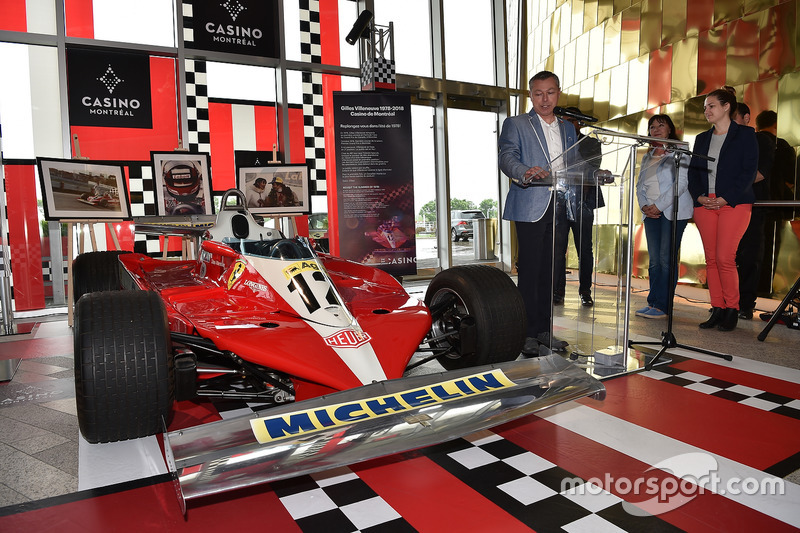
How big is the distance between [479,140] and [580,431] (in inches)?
265

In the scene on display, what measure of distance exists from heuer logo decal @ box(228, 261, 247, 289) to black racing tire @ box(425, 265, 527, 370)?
0.96 meters

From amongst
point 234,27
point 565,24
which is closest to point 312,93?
point 234,27

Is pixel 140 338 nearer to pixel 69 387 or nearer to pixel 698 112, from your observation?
pixel 69 387

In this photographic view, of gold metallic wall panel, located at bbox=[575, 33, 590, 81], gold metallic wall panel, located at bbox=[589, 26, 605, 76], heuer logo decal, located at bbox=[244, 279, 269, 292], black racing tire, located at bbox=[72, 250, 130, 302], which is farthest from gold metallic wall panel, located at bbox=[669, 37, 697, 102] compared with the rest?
black racing tire, located at bbox=[72, 250, 130, 302]

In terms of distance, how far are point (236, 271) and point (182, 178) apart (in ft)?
10.8

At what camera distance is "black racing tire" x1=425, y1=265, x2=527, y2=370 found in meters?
2.46

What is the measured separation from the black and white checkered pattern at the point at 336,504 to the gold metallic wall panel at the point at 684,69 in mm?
5783

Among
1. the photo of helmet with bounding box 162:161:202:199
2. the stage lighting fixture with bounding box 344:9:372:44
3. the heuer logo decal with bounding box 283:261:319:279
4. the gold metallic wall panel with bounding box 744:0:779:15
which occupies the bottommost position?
the heuer logo decal with bounding box 283:261:319:279

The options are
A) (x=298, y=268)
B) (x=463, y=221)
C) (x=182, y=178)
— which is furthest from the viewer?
(x=463, y=221)

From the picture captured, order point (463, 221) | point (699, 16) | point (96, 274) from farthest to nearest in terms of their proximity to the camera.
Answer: point (463, 221) < point (699, 16) < point (96, 274)

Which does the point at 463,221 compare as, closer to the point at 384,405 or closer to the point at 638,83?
the point at 638,83

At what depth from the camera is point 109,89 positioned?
5.79 metres

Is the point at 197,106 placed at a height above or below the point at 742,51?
below

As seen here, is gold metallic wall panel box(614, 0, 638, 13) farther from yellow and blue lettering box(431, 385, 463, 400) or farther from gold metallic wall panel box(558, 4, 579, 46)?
yellow and blue lettering box(431, 385, 463, 400)
